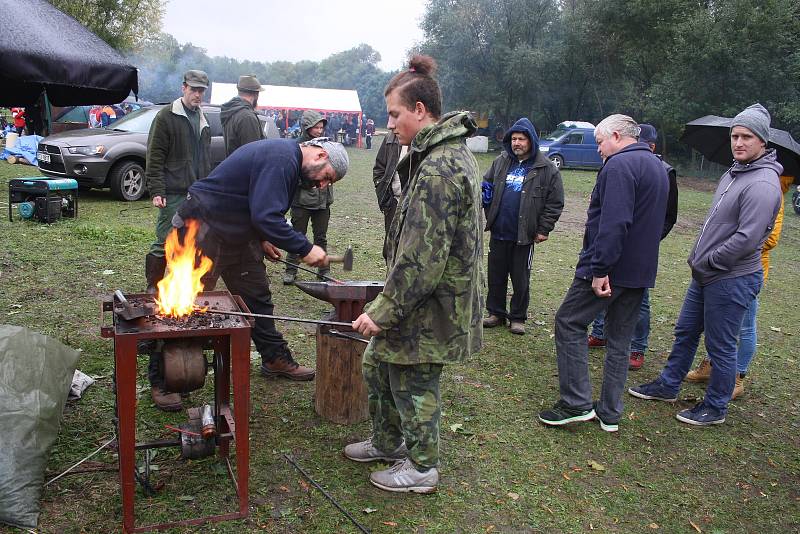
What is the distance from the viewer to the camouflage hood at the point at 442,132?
9.53 feet

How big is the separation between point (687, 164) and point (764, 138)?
24947 millimetres

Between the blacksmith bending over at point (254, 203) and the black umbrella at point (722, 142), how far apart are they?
3.66 metres

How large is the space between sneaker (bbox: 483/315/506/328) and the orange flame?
298 cm

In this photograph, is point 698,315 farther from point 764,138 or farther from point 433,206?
point 433,206

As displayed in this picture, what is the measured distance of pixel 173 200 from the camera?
577 cm

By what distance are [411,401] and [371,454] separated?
2.07 feet

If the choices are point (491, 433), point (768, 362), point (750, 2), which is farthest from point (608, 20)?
point (491, 433)

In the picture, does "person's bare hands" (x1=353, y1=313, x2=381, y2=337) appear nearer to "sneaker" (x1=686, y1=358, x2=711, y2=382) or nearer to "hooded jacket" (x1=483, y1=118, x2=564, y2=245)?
"hooded jacket" (x1=483, y1=118, x2=564, y2=245)

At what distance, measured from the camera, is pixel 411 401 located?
3.21 meters

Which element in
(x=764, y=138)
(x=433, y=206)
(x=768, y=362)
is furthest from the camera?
A: (x=768, y=362)

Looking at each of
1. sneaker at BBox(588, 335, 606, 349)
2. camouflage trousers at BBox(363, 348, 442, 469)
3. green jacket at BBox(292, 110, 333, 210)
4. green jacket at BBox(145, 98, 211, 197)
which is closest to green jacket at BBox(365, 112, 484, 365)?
camouflage trousers at BBox(363, 348, 442, 469)

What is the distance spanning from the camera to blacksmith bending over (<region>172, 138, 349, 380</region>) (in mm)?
3477

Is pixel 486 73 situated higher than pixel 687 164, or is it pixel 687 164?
pixel 486 73

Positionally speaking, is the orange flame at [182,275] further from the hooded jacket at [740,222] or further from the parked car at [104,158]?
the parked car at [104,158]
